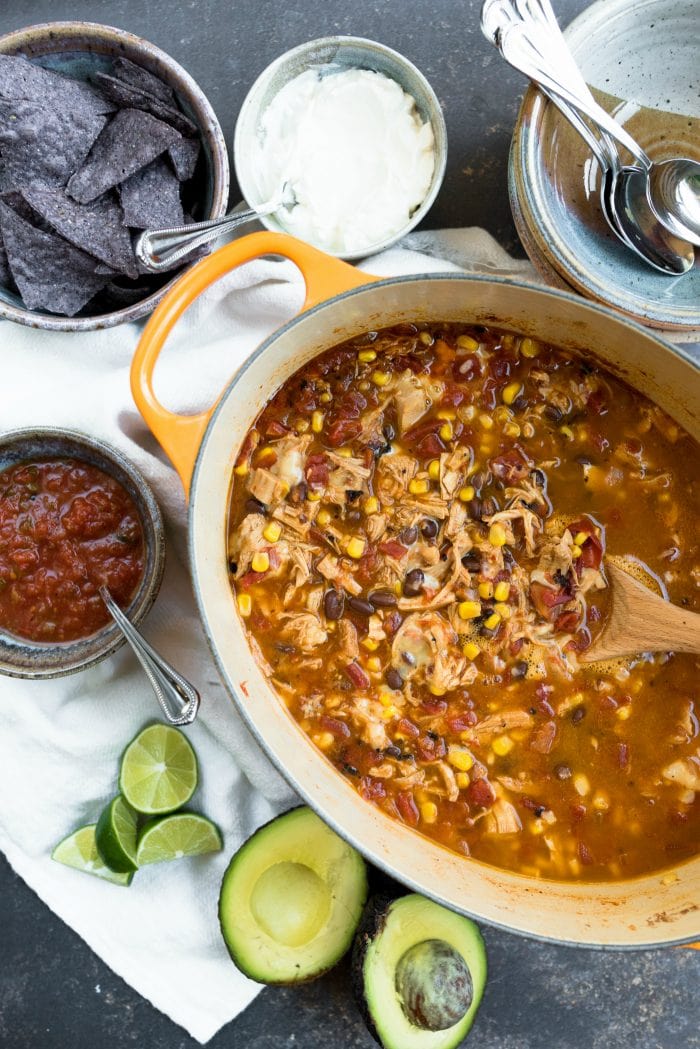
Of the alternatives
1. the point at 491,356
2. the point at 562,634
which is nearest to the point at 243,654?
the point at 562,634

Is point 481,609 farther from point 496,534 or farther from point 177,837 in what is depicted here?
point 177,837

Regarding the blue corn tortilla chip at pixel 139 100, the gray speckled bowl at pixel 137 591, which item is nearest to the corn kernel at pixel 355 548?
the gray speckled bowl at pixel 137 591

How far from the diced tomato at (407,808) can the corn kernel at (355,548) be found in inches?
31.1

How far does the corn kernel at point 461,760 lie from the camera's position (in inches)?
114

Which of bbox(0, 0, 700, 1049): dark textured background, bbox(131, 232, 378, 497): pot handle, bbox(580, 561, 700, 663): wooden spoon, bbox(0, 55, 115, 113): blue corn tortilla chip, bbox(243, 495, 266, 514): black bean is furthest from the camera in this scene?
bbox(0, 0, 700, 1049): dark textured background

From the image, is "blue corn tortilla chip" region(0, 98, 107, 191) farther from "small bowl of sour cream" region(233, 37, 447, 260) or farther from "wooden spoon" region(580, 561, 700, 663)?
"wooden spoon" region(580, 561, 700, 663)

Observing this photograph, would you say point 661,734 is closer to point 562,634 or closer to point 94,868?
point 562,634

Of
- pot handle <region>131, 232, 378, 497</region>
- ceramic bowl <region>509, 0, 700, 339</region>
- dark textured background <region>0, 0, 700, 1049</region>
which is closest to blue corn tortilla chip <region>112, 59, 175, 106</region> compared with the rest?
dark textured background <region>0, 0, 700, 1049</region>

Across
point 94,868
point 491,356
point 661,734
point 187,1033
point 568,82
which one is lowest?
point 187,1033

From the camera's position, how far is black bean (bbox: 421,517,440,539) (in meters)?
2.90

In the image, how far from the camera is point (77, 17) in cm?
355

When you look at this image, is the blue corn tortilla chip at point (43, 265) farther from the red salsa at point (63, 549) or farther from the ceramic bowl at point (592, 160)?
the ceramic bowl at point (592, 160)

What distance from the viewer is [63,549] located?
10.0 feet

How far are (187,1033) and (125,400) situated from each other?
2407 millimetres
